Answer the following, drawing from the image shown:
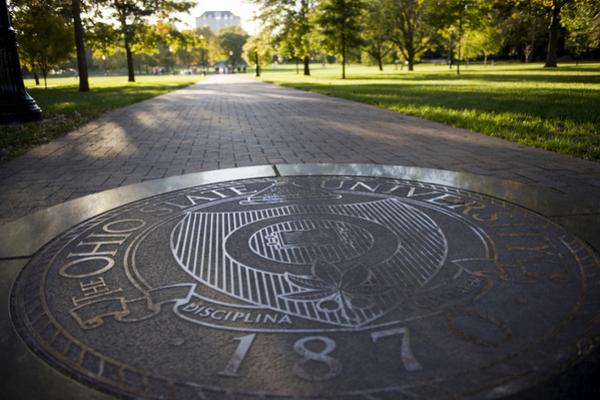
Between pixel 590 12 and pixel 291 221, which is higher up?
pixel 590 12

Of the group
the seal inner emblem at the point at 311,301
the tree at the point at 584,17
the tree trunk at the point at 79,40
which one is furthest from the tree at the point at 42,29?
the tree at the point at 584,17

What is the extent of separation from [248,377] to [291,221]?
1543 mm

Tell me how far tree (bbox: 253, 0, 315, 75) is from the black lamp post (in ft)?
90.5

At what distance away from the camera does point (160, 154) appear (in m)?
5.75

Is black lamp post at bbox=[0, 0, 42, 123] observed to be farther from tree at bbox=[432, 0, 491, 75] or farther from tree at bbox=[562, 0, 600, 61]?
tree at bbox=[432, 0, 491, 75]

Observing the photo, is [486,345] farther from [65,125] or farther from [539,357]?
[65,125]

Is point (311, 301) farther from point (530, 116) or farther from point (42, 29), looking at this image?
point (42, 29)

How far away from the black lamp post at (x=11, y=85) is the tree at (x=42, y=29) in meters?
11.3

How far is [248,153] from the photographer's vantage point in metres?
5.71

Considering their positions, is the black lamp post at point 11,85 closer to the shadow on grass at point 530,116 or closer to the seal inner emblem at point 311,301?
the seal inner emblem at point 311,301

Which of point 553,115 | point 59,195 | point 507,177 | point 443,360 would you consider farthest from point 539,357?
point 553,115

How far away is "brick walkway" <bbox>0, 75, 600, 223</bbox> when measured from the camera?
423 centimetres

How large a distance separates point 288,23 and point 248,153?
32271 mm

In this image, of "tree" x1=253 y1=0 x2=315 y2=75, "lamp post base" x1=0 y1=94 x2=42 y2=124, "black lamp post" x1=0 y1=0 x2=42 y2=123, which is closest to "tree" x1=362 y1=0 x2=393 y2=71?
"tree" x1=253 y1=0 x2=315 y2=75
